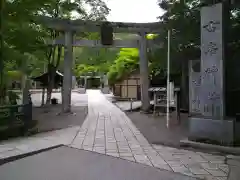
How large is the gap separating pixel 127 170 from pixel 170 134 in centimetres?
363

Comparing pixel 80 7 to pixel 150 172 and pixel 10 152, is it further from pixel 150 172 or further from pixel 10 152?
pixel 150 172

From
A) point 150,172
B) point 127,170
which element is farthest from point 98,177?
point 150,172

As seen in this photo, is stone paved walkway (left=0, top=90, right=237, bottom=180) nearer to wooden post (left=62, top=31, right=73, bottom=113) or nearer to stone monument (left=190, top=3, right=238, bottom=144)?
stone monument (left=190, top=3, right=238, bottom=144)

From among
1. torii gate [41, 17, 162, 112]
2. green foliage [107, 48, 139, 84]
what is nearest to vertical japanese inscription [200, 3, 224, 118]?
torii gate [41, 17, 162, 112]

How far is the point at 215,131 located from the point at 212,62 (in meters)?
1.67

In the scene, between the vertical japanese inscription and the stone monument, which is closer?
the stone monument

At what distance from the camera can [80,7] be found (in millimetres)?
17312

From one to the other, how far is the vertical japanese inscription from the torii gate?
6688 millimetres

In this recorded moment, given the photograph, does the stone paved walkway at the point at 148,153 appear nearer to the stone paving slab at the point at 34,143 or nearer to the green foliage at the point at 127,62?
the stone paving slab at the point at 34,143

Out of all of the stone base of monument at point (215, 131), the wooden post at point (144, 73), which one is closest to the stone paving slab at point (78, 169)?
the stone base of monument at point (215, 131)

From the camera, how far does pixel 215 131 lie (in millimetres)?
6684

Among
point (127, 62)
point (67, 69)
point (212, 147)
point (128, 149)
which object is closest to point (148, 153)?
point (128, 149)

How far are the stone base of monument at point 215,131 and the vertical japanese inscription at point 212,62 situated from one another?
22 cm

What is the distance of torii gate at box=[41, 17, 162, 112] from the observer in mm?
13922
